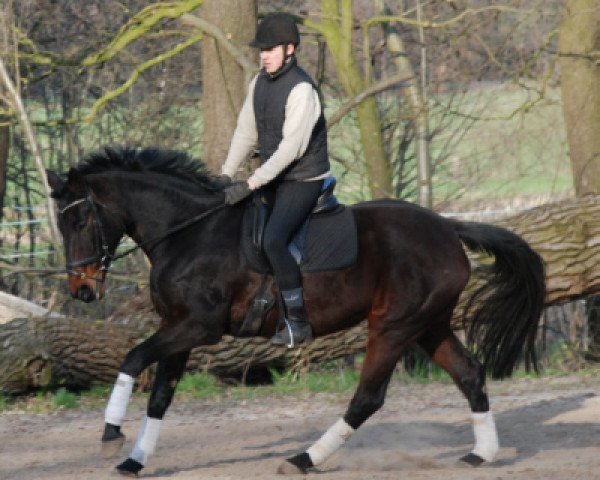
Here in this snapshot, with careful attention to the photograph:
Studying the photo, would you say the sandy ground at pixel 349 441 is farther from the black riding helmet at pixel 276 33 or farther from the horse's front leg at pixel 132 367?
the black riding helmet at pixel 276 33

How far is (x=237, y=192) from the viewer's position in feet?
20.3

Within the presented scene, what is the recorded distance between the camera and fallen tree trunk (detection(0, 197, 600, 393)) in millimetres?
9281

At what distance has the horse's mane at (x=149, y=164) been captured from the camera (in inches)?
249

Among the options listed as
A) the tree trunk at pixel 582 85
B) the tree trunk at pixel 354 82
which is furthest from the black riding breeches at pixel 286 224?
the tree trunk at pixel 582 85

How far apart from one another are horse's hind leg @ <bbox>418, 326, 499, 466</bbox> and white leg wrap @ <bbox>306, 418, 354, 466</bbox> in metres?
0.80

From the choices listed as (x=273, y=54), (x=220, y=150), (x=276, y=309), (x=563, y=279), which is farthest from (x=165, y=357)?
(x=220, y=150)

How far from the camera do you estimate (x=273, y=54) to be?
238 inches

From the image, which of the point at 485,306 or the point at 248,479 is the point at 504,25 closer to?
the point at 485,306

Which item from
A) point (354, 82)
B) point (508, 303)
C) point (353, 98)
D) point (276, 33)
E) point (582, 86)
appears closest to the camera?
point (276, 33)

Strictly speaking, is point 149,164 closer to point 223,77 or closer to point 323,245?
point 323,245

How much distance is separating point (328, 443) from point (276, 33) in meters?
2.36

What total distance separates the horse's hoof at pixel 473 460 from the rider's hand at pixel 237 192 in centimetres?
206

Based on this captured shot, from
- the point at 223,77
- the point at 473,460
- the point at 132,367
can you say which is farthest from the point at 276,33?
the point at 223,77

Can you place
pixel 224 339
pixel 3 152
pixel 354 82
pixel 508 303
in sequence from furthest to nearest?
pixel 3 152, pixel 354 82, pixel 224 339, pixel 508 303
